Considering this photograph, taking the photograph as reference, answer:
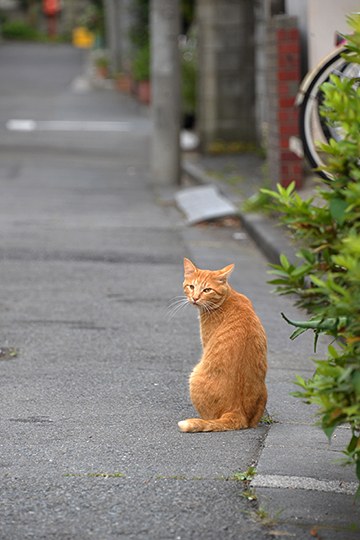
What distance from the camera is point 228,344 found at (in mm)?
5504

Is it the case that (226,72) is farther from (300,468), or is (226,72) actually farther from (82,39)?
(82,39)

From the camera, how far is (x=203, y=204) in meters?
13.8

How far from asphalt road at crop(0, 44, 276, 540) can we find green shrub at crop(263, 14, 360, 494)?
0.71 metres

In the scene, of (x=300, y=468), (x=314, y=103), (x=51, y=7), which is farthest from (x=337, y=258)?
(x=51, y=7)

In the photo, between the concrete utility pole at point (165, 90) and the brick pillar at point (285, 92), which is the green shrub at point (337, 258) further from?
the concrete utility pole at point (165, 90)

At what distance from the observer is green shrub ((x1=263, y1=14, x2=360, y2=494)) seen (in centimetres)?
378

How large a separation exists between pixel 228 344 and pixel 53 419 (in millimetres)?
937

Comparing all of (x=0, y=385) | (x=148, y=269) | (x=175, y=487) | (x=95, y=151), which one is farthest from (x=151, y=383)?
(x=95, y=151)

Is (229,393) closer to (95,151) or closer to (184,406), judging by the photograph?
(184,406)

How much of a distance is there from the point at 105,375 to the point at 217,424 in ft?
4.65

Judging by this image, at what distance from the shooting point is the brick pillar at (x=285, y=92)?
12.3 m

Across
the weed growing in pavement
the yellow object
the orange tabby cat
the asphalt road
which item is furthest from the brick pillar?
the yellow object

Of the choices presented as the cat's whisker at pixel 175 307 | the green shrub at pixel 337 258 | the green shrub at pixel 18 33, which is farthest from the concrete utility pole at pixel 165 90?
the green shrub at pixel 18 33

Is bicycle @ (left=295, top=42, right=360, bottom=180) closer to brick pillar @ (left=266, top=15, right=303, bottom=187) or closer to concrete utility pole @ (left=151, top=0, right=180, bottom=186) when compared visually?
brick pillar @ (left=266, top=15, right=303, bottom=187)
